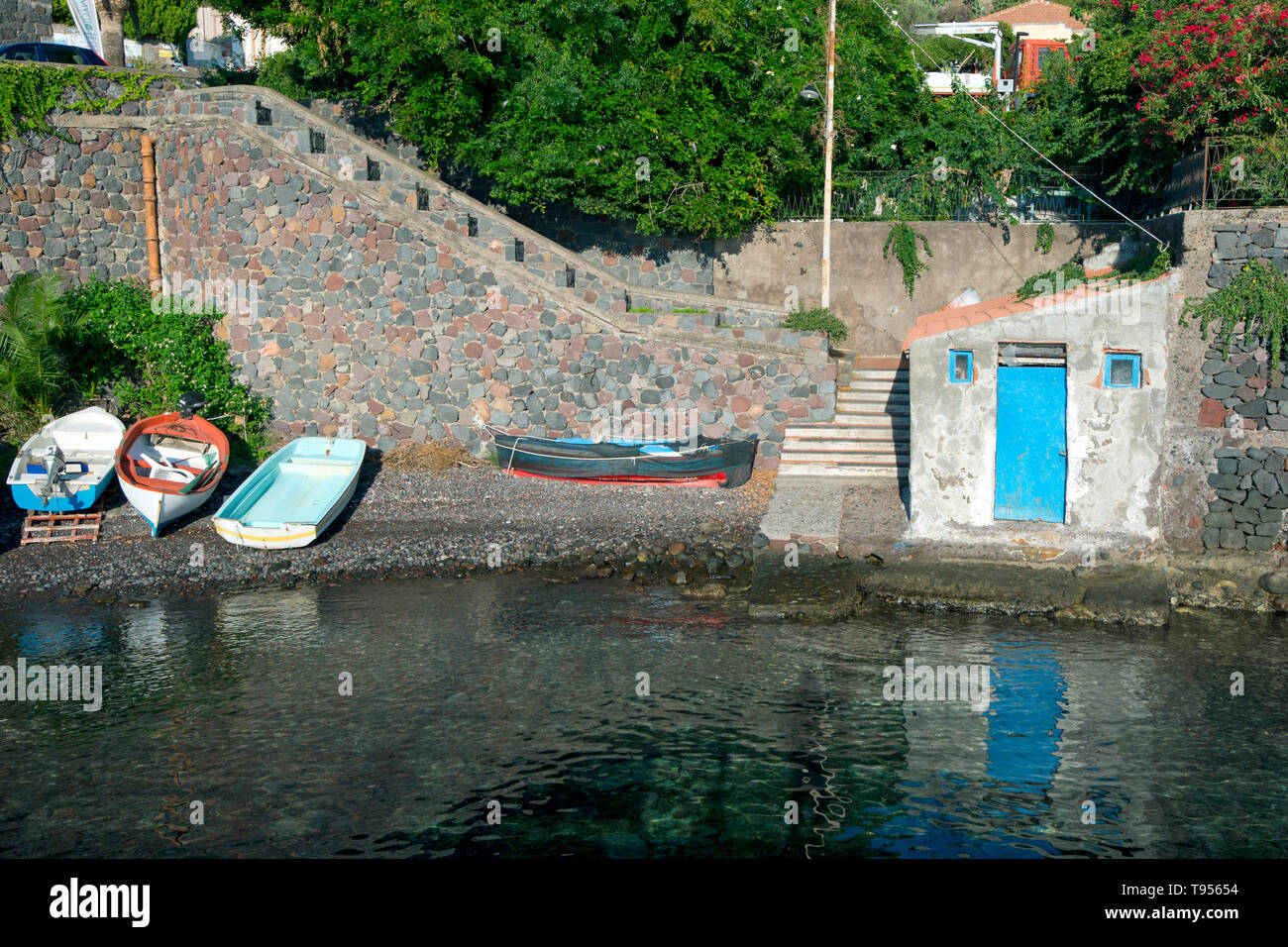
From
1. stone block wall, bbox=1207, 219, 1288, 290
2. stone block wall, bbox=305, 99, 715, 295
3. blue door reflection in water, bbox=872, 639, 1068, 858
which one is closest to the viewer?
blue door reflection in water, bbox=872, 639, 1068, 858

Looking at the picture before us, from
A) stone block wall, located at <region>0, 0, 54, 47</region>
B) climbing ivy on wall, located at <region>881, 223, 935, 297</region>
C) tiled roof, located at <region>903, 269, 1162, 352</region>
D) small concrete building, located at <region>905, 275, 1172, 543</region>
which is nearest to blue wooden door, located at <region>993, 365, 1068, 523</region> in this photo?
small concrete building, located at <region>905, 275, 1172, 543</region>

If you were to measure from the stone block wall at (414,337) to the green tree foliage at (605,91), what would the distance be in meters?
2.52

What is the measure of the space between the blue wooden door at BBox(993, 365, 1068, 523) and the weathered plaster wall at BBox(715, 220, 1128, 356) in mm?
7582

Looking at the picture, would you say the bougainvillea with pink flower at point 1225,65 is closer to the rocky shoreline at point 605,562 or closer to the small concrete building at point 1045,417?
the small concrete building at point 1045,417

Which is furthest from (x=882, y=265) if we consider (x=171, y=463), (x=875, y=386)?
(x=171, y=463)

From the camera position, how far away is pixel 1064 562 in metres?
14.5

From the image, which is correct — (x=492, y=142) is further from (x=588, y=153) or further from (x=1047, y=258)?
(x=1047, y=258)

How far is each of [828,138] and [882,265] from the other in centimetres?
272

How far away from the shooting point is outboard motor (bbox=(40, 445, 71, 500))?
54.1 ft

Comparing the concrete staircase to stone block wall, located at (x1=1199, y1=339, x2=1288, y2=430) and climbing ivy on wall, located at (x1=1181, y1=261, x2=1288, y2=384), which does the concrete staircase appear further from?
climbing ivy on wall, located at (x1=1181, y1=261, x2=1288, y2=384)

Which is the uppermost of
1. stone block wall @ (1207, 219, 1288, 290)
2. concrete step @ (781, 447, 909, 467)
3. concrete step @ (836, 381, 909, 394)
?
stone block wall @ (1207, 219, 1288, 290)

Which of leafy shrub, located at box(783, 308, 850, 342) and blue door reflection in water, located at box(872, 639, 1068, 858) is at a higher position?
leafy shrub, located at box(783, 308, 850, 342)

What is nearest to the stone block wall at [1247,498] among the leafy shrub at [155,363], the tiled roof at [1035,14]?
the leafy shrub at [155,363]

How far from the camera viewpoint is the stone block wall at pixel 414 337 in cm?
1948
